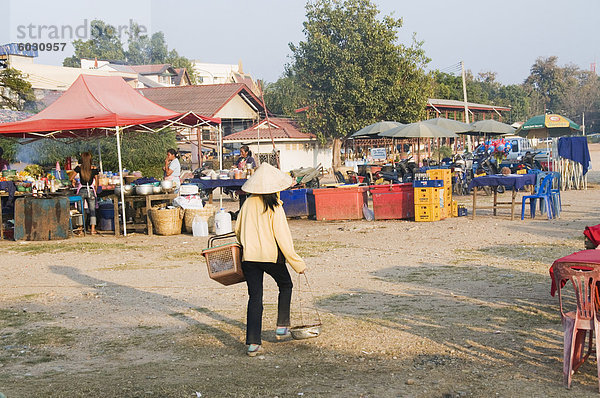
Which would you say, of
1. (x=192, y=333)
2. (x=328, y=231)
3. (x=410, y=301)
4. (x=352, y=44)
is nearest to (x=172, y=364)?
(x=192, y=333)

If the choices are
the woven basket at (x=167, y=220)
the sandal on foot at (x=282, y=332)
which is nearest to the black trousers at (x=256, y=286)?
the sandal on foot at (x=282, y=332)

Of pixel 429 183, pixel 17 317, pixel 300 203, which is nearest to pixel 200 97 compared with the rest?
pixel 300 203

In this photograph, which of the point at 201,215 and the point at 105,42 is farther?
the point at 105,42

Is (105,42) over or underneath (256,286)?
over

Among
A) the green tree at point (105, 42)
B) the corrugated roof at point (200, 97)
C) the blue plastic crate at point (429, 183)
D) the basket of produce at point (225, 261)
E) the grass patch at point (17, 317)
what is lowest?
the grass patch at point (17, 317)

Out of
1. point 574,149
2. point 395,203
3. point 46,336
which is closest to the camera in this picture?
point 46,336

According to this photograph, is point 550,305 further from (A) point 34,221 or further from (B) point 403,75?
(B) point 403,75

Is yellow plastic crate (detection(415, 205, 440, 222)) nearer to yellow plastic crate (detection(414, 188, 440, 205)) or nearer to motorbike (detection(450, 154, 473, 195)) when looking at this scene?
yellow plastic crate (detection(414, 188, 440, 205))

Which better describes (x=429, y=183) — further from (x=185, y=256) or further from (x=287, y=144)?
(x=287, y=144)

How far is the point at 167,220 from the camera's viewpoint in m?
14.3

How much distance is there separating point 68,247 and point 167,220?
2103mm

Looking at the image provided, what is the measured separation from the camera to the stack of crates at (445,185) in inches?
607

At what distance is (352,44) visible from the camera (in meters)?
37.9

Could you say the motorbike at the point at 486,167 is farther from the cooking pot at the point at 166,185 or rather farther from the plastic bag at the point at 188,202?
the cooking pot at the point at 166,185
